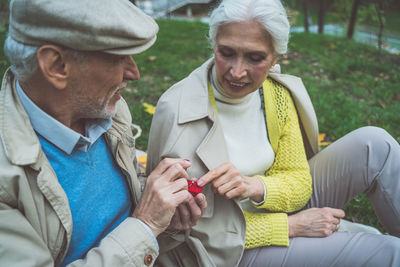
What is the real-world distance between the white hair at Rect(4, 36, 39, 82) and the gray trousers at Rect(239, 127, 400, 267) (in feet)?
5.04

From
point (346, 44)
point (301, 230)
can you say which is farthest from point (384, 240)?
point (346, 44)

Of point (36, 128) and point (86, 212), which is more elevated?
point (36, 128)

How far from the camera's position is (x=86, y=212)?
1633 millimetres

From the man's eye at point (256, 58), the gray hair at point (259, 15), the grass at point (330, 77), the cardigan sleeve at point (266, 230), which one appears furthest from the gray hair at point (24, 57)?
the grass at point (330, 77)

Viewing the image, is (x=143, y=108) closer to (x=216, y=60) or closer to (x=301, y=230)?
(x=216, y=60)

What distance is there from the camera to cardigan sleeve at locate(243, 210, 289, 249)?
85.4 inches

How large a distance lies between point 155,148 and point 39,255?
1020 millimetres

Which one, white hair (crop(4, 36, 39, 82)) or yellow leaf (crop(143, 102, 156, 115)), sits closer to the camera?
white hair (crop(4, 36, 39, 82))

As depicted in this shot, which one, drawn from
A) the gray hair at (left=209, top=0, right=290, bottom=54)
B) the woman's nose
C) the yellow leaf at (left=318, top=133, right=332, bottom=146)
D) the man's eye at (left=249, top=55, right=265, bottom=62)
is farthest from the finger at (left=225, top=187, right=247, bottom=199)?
the yellow leaf at (left=318, top=133, right=332, bottom=146)

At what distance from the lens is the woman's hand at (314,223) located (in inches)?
88.8

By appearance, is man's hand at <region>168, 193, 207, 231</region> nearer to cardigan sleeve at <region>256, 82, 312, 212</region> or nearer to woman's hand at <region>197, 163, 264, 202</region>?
woman's hand at <region>197, 163, 264, 202</region>

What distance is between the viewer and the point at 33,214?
1.39 metres

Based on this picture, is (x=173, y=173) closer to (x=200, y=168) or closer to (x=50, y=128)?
(x=200, y=168)

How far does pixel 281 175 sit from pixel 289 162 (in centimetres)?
12
